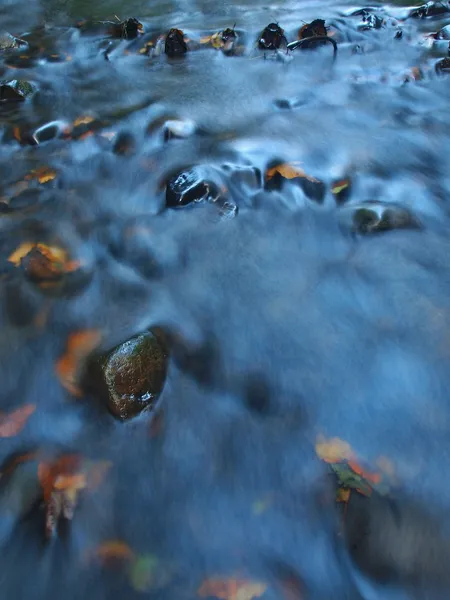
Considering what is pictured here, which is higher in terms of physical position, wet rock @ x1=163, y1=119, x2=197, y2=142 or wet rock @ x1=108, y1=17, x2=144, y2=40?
wet rock @ x1=108, y1=17, x2=144, y2=40

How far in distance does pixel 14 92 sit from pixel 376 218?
15.9 feet

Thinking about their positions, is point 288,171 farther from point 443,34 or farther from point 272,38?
point 443,34

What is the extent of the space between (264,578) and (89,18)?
30.4 ft

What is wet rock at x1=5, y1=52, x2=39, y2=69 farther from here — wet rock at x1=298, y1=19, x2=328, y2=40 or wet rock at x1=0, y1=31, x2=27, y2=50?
wet rock at x1=298, y1=19, x2=328, y2=40

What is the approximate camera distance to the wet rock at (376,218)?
375 centimetres

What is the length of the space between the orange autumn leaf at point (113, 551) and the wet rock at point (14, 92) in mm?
5676

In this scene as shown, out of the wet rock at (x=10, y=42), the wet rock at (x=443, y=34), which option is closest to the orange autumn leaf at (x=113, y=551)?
the wet rock at (x=443, y=34)

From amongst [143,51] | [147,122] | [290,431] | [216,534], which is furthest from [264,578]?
[143,51]

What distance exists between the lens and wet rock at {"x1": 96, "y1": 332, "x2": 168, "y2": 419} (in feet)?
8.36

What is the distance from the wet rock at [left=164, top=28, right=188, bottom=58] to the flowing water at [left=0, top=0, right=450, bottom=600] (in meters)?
1.14

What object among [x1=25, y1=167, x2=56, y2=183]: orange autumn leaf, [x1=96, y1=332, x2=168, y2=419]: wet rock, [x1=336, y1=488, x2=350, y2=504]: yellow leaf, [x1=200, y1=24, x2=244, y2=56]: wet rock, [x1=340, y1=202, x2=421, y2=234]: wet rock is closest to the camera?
[x1=336, y1=488, x2=350, y2=504]: yellow leaf

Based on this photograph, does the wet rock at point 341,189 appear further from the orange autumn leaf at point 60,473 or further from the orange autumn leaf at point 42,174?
the orange autumn leaf at point 60,473

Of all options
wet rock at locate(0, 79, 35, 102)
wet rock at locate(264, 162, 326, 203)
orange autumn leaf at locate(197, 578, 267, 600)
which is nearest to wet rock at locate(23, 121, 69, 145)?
wet rock at locate(0, 79, 35, 102)

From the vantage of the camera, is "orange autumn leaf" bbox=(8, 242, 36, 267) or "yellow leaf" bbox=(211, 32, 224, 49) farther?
"yellow leaf" bbox=(211, 32, 224, 49)
